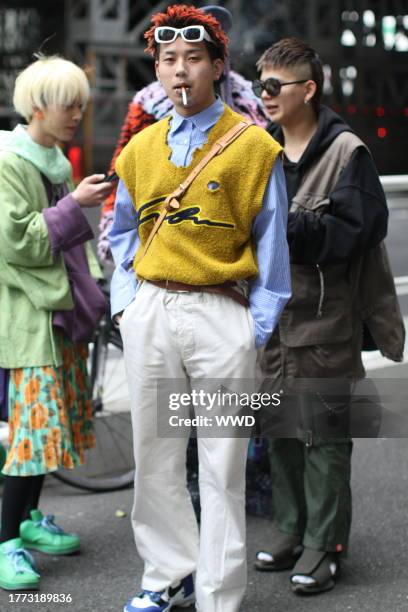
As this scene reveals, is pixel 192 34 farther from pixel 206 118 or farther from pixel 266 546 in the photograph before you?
pixel 266 546

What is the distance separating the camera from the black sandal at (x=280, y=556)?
3.76 metres

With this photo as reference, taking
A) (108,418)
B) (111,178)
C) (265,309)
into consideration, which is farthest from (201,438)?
(108,418)

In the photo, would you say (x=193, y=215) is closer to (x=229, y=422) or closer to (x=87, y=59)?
(x=229, y=422)

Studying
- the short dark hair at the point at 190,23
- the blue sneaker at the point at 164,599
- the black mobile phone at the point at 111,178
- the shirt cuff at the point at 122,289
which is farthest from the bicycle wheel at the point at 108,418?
the short dark hair at the point at 190,23

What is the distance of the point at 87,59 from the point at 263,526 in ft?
75.5

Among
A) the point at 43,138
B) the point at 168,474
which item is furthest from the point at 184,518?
the point at 43,138

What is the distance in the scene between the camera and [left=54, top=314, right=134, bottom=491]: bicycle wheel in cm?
482

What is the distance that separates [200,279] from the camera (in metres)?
3.01

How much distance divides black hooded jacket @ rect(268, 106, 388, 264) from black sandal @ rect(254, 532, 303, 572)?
107 centimetres

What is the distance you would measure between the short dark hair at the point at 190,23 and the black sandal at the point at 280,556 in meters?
1.80

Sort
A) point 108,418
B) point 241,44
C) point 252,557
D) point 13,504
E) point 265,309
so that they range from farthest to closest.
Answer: point 241,44
point 108,418
point 252,557
point 13,504
point 265,309

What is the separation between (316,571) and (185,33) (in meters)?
1.90

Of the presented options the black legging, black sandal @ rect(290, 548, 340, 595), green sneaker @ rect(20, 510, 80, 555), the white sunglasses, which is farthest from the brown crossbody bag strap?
green sneaker @ rect(20, 510, 80, 555)

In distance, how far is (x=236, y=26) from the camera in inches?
979
